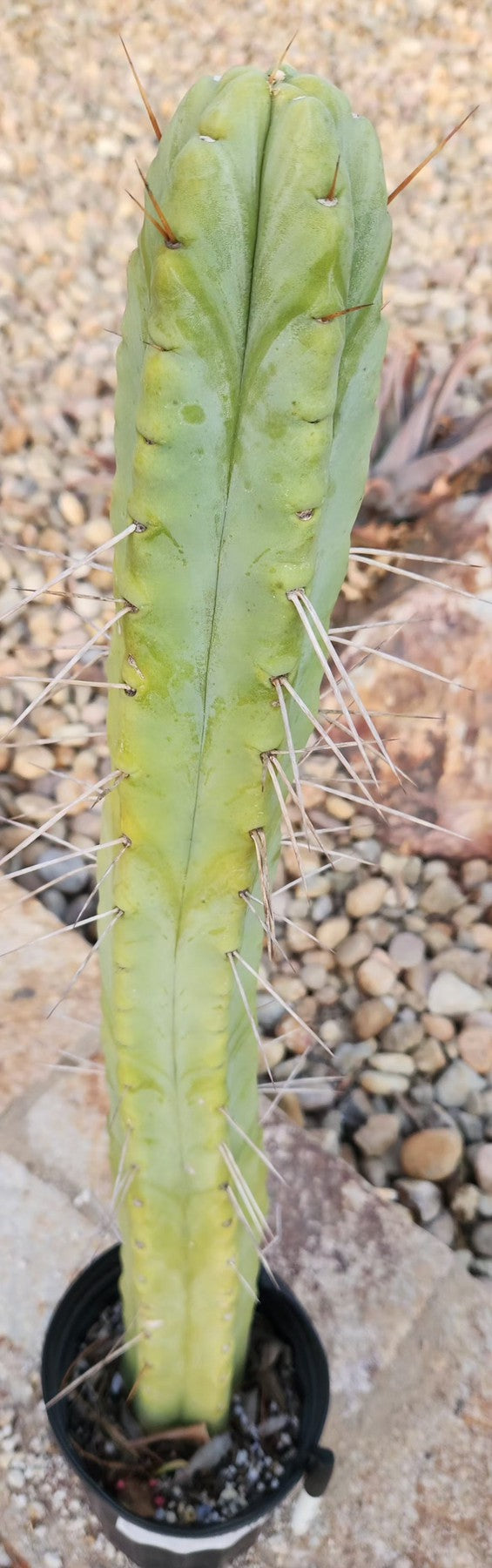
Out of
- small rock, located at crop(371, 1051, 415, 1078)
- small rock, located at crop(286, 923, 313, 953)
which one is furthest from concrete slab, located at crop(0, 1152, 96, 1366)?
small rock, located at crop(286, 923, 313, 953)

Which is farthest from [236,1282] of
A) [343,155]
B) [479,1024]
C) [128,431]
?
[479,1024]

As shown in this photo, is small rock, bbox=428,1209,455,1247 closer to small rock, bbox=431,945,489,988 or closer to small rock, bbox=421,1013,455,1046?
small rock, bbox=421,1013,455,1046

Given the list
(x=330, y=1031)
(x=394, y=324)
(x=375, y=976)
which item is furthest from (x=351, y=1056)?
(x=394, y=324)

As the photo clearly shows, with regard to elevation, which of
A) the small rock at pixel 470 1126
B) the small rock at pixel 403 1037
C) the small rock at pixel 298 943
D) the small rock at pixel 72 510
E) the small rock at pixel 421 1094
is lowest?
the small rock at pixel 470 1126

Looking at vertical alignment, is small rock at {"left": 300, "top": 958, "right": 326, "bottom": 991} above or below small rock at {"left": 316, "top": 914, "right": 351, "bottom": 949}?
below

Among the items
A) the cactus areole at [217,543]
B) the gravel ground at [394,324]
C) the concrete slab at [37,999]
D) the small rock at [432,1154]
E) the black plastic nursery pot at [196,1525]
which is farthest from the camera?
the gravel ground at [394,324]

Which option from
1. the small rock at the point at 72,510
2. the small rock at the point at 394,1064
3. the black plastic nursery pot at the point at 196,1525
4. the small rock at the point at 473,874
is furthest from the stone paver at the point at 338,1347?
the small rock at the point at 72,510

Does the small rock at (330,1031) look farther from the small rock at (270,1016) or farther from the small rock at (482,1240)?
the small rock at (482,1240)
